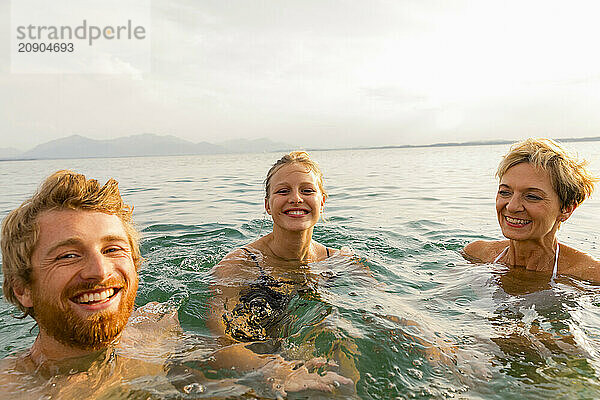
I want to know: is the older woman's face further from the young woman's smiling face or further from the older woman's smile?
the young woman's smiling face

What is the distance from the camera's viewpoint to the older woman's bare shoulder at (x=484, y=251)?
5.48 meters

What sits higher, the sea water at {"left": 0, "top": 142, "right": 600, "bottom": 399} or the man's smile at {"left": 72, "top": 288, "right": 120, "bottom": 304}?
the man's smile at {"left": 72, "top": 288, "right": 120, "bottom": 304}

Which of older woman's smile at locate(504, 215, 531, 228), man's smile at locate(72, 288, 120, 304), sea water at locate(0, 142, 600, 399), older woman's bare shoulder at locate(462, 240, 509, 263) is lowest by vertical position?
sea water at locate(0, 142, 600, 399)

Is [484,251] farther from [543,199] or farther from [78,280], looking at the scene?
[78,280]

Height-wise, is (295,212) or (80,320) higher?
(295,212)

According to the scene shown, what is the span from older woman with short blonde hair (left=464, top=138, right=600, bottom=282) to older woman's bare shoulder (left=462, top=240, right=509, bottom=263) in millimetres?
546

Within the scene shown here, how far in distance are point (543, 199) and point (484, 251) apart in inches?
57.0

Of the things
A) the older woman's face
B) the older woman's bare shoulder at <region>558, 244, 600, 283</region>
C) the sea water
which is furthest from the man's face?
the older woman's bare shoulder at <region>558, 244, 600, 283</region>

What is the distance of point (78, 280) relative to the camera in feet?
8.35

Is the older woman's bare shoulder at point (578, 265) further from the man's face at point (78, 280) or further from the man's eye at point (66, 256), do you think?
the man's eye at point (66, 256)

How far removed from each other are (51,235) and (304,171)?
9.62ft

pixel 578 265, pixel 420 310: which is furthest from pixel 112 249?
pixel 578 265

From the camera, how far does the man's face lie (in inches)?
101

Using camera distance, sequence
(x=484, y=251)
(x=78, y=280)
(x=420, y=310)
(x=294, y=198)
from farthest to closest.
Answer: (x=484, y=251) → (x=294, y=198) → (x=420, y=310) → (x=78, y=280)
